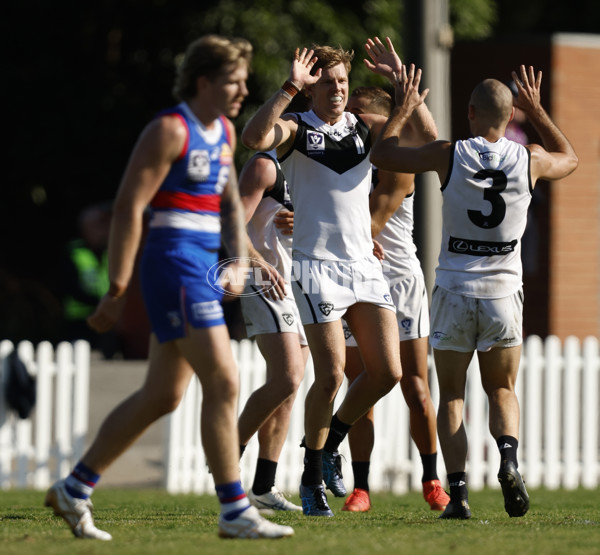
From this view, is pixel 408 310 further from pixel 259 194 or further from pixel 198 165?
pixel 198 165

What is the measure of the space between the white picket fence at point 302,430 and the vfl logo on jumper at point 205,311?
5938 millimetres

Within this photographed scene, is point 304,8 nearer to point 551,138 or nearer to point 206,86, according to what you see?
point 551,138

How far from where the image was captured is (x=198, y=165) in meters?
5.42

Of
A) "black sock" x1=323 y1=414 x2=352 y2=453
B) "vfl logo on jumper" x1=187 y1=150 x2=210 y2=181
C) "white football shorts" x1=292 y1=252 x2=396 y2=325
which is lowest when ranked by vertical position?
"black sock" x1=323 y1=414 x2=352 y2=453

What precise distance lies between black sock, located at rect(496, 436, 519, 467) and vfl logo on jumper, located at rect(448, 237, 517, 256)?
990 mm

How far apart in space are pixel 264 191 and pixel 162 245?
2018 mm

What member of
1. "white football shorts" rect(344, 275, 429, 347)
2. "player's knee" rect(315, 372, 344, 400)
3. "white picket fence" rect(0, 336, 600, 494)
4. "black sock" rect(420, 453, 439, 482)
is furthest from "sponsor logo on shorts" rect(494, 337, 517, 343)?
"white picket fence" rect(0, 336, 600, 494)

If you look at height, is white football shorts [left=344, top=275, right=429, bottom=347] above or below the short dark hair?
below

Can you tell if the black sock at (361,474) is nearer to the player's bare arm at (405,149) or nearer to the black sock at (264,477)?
the black sock at (264,477)

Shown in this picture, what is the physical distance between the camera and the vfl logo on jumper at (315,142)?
6.84 m

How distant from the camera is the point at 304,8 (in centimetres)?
1691

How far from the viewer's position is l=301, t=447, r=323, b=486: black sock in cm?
699

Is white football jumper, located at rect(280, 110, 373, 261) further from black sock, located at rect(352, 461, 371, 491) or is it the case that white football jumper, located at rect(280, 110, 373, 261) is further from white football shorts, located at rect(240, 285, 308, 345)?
black sock, located at rect(352, 461, 371, 491)

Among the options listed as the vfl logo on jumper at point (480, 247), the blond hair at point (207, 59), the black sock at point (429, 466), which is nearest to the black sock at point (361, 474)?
the black sock at point (429, 466)
